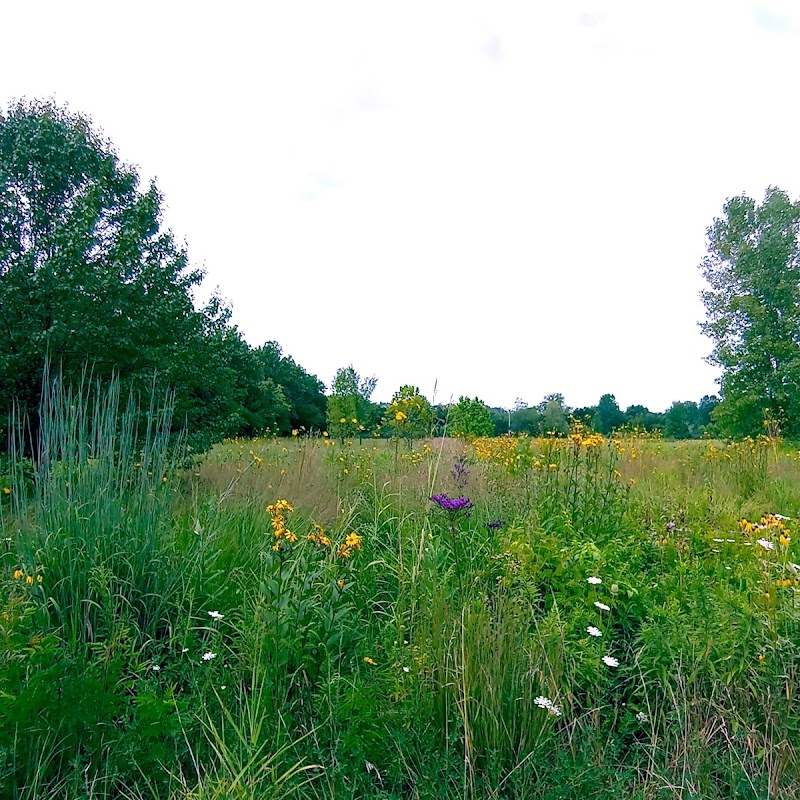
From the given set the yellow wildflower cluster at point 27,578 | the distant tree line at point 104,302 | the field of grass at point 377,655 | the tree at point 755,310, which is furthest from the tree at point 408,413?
the tree at point 755,310

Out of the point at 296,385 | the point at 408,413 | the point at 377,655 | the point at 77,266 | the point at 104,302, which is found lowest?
the point at 377,655

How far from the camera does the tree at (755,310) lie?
18.4m

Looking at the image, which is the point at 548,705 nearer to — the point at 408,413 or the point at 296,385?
the point at 408,413

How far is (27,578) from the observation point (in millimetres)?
2229

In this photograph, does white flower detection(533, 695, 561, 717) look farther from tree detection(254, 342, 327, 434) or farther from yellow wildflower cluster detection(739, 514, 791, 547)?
tree detection(254, 342, 327, 434)

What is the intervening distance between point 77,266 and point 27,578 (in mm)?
4571

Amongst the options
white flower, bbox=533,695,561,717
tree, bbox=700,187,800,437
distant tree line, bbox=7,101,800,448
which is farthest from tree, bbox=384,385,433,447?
tree, bbox=700,187,800,437

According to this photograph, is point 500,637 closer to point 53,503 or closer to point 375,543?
point 375,543

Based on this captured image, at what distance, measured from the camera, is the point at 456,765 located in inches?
67.4

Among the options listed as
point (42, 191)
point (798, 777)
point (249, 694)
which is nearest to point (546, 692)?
point (798, 777)

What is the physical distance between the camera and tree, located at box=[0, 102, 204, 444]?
5863 millimetres

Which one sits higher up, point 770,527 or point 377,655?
point 770,527

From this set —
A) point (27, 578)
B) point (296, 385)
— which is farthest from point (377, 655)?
point (296, 385)

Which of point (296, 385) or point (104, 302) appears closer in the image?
point (104, 302)
